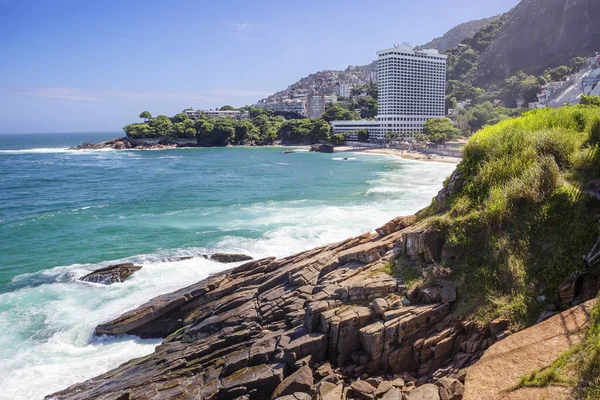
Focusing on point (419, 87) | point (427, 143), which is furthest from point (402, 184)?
point (419, 87)

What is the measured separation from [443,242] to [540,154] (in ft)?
12.9

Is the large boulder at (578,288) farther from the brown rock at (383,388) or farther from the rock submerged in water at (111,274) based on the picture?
the rock submerged in water at (111,274)

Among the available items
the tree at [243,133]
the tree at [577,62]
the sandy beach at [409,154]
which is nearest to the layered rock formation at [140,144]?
the tree at [243,133]

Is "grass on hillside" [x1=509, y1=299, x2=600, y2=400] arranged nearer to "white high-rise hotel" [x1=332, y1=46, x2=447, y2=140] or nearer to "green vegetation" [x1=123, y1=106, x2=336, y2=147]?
"green vegetation" [x1=123, y1=106, x2=336, y2=147]

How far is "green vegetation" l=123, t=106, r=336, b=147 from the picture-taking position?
131 m

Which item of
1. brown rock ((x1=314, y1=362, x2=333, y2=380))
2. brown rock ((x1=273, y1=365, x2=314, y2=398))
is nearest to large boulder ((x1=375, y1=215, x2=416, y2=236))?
brown rock ((x1=314, y1=362, x2=333, y2=380))

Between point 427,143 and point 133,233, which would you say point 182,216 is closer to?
point 133,233

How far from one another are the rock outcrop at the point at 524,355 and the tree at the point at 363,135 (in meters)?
119

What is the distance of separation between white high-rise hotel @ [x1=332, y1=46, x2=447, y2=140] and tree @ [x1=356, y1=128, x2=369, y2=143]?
202 inches

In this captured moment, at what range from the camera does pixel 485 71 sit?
6462 inches

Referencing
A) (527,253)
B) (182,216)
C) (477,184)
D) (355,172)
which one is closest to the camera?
(527,253)

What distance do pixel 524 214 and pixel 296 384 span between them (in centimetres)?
740

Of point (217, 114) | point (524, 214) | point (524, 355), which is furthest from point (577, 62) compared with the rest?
point (524, 355)

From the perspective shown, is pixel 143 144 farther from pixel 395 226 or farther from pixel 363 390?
pixel 363 390
